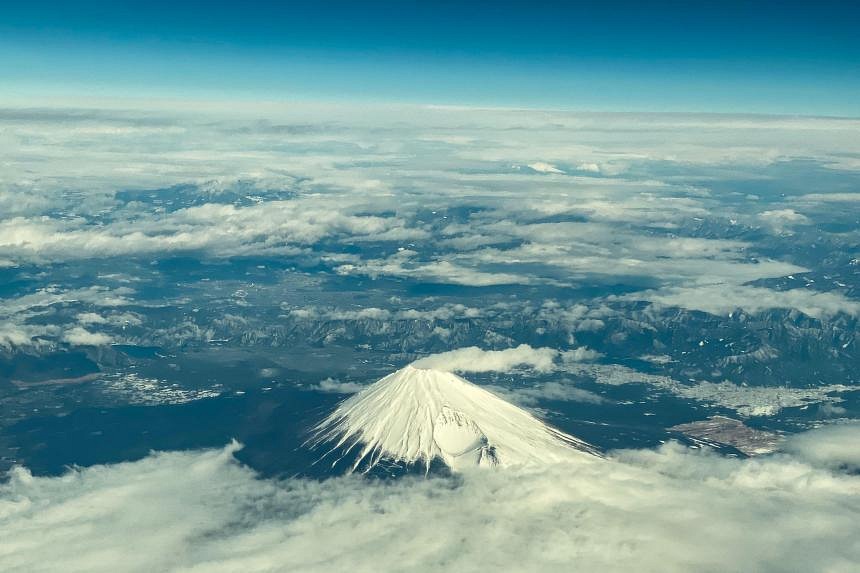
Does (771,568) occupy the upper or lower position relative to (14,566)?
upper

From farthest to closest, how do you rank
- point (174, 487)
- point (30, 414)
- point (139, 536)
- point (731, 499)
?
point (30, 414)
point (174, 487)
point (731, 499)
point (139, 536)

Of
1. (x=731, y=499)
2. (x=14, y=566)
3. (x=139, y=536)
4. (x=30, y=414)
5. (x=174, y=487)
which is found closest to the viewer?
(x=14, y=566)

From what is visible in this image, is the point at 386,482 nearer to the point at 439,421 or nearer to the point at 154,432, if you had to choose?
the point at 439,421

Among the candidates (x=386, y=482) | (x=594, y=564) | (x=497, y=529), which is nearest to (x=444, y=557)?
(x=497, y=529)

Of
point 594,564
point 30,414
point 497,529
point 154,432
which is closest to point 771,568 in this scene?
point 594,564

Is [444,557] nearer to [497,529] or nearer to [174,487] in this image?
[497,529]

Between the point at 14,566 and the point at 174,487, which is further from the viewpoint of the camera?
the point at 174,487
